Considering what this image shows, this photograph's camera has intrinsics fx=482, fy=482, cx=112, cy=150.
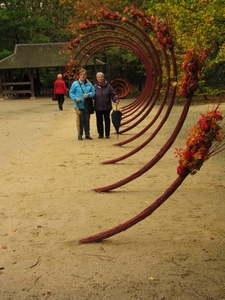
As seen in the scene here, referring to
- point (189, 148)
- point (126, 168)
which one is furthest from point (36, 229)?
point (126, 168)

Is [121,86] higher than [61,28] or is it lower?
lower

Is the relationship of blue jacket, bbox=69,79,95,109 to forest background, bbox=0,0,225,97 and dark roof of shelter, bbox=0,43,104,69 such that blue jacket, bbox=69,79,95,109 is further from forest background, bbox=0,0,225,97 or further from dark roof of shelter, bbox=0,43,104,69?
dark roof of shelter, bbox=0,43,104,69

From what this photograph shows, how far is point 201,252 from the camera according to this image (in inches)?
180

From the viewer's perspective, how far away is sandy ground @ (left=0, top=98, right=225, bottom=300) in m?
3.95

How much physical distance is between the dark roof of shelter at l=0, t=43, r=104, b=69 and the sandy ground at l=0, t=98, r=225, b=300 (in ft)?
83.5

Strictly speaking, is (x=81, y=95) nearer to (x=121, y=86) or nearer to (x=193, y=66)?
(x=193, y=66)

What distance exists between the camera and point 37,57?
34.6 metres

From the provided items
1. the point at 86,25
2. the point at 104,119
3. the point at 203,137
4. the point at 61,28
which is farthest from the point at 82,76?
the point at 61,28

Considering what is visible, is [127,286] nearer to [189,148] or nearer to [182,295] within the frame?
[182,295]

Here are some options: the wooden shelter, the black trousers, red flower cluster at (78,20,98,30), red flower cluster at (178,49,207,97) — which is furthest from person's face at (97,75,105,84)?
the wooden shelter

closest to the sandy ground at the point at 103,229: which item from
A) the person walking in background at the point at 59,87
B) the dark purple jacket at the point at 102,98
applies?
the dark purple jacket at the point at 102,98

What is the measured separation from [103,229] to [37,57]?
30666 millimetres

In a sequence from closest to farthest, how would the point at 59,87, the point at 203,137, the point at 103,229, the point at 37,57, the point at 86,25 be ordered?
the point at 203,137 < the point at 103,229 < the point at 86,25 < the point at 59,87 < the point at 37,57

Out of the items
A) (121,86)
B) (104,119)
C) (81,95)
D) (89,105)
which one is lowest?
(104,119)
